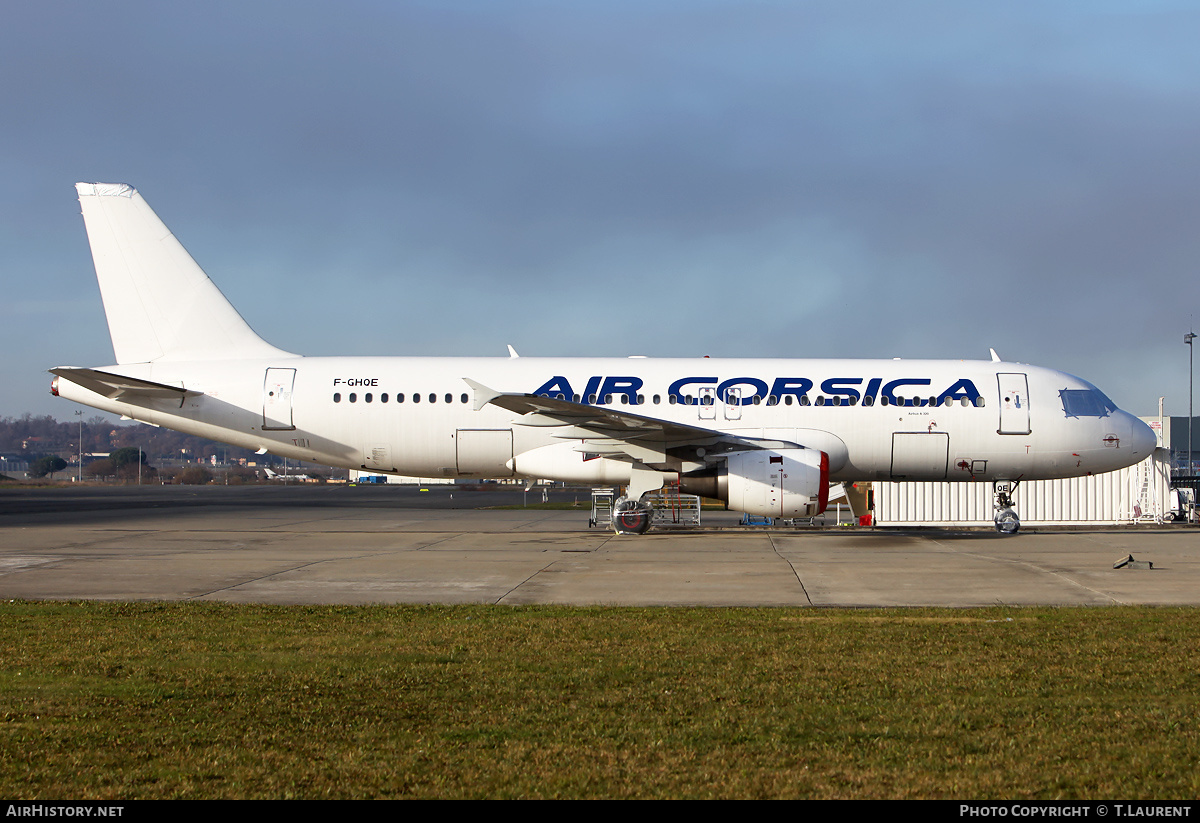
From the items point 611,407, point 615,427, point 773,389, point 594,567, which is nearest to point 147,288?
point 611,407

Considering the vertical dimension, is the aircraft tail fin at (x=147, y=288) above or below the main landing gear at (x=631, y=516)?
above

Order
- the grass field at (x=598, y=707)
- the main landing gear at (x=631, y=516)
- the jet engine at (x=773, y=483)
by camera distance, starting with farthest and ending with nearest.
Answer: the main landing gear at (x=631, y=516) → the jet engine at (x=773, y=483) → the grass field at (x=598, y=707)

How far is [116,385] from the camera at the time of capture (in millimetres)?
20516

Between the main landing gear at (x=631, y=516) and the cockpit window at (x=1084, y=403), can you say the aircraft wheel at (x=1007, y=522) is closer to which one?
the cockpit window at (x=1084, y=403)

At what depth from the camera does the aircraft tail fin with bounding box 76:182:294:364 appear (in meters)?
21.6

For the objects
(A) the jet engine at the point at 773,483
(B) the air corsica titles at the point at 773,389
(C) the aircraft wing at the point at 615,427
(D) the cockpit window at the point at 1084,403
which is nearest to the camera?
(C) the aircraft wing at the point at 615,427

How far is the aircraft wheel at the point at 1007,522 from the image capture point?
74.1 ft

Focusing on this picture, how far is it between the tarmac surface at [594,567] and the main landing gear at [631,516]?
42 cm

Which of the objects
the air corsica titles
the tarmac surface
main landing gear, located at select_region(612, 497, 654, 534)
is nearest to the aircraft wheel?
the tarmac surface

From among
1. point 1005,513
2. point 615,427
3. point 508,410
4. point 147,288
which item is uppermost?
point 147,288

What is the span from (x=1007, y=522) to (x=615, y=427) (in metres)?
9.98

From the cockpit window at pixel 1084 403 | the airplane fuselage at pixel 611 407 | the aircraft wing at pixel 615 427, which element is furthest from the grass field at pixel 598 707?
the cockpit window at pixel 1084 403

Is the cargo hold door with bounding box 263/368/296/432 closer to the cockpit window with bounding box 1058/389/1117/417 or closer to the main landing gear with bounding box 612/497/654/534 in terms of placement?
the main landing gear with bounding box 612/497/654/534

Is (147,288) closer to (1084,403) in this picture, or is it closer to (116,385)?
(116,385)
